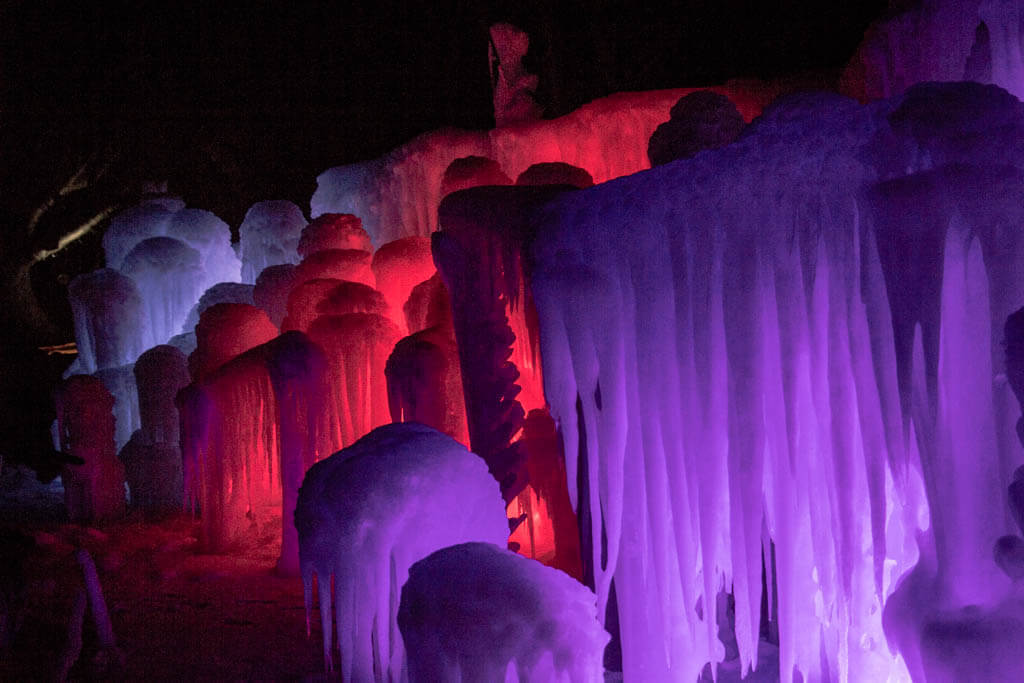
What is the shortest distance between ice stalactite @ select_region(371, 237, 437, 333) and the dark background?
8.16ft

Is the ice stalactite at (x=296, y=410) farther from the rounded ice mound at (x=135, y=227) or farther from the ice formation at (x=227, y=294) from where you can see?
the rounded ice mound at (x=135, y=227)

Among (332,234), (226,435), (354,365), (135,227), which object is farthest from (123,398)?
(354,365)

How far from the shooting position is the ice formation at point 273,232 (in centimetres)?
1348

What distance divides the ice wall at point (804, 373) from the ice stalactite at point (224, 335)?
6.49 m

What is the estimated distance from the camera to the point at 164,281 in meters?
13.7

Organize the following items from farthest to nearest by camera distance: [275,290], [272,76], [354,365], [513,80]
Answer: [272,76]
[275,290]
[513,80]
[354,365]

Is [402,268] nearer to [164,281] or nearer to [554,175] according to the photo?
[554,175]

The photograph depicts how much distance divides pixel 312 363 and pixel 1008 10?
265 inches

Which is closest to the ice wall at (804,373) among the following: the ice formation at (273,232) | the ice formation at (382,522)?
the ice formation at (382,522)

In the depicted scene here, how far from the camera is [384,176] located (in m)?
12.2

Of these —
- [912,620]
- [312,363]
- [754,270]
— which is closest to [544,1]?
[312,363]

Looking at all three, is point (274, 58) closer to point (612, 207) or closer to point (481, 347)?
point (481, 347)

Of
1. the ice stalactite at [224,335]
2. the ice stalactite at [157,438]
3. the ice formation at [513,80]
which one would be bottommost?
the ice stalactite at [157,438]

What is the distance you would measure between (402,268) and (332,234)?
60.7 inches
